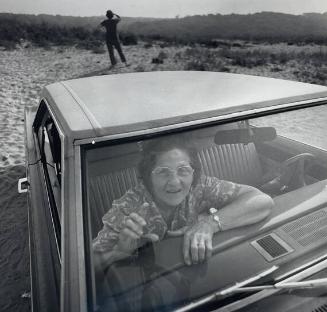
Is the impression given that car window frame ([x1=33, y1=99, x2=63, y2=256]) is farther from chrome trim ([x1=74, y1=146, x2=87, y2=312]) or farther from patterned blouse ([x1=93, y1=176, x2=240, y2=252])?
patterned blouse ([x1=93, y1=176, x2=240, y2=252])

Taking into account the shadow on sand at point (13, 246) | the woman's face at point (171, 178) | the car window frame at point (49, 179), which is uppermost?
the woman's face at point (171, 178)

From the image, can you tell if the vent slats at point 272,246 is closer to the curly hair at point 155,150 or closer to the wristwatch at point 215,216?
the wristwatch at point 215,216

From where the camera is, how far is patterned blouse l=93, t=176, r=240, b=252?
1.52 metres

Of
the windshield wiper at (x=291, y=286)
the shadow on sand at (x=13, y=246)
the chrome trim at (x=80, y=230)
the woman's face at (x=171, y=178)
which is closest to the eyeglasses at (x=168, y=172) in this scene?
the woman's face at (x=171, y=178)

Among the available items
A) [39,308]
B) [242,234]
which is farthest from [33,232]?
[242,234]

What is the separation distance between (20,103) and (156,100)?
21.6 feet

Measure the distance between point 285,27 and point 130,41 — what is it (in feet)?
181

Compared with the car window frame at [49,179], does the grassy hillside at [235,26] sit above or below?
above

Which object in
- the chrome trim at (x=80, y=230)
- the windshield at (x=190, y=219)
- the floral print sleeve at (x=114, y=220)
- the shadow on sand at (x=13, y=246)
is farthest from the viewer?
the shadow on sand at (x=13, y=246)

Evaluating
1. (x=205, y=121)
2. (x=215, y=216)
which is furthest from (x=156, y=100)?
(x=215, y=216)

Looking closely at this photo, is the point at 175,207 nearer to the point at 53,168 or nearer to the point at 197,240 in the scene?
the point at 197,240

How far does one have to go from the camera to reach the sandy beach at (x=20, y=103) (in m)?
2.75

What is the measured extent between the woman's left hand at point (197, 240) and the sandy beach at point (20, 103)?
60.8 inches

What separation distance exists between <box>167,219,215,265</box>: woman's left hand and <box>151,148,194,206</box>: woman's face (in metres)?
0.14
